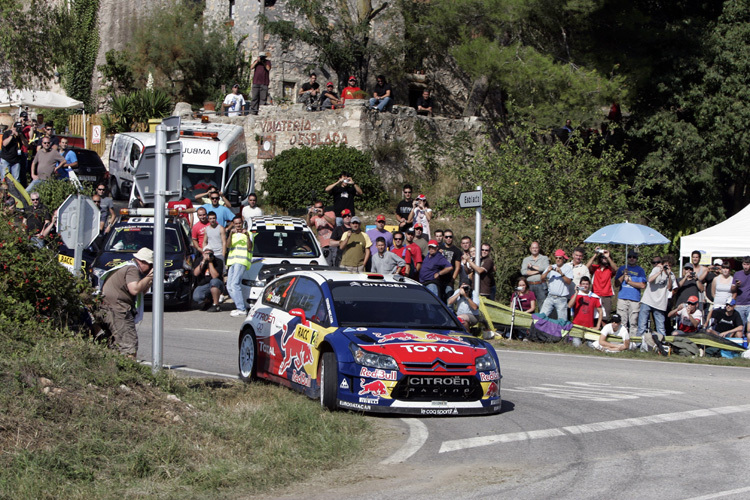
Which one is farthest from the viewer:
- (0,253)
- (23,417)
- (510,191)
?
(510,191)

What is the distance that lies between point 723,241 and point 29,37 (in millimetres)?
20016

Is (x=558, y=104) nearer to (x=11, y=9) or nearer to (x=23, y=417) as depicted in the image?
(x=11, y=9)

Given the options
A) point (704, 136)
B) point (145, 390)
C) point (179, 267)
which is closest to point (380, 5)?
point (704, 136)

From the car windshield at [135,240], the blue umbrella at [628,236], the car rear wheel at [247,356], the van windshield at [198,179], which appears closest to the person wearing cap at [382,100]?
the van windshield at [198,179]

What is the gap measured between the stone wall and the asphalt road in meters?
18.8

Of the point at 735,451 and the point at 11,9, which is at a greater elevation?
the point at 11,9

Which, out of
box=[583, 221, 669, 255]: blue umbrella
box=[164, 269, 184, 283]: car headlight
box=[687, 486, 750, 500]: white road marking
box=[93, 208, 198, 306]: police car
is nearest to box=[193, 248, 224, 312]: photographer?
box=[93, 208, 198, 306]: police car

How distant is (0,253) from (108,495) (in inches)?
157

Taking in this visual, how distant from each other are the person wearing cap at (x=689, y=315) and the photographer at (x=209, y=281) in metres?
9.20

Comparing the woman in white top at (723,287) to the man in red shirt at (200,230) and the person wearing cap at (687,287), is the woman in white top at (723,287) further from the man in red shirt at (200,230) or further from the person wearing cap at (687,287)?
the man in red shirt at (200,230)

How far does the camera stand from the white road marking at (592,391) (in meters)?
11.6

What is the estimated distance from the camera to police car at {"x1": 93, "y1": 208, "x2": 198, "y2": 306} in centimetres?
1962

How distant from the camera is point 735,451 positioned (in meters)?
8.45

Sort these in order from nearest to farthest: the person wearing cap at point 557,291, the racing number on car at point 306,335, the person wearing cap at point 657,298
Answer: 1. the racing number on car at point 306,335
2. the person wearing cap at point 657,298
3. the person wearing cap at point 557,291
